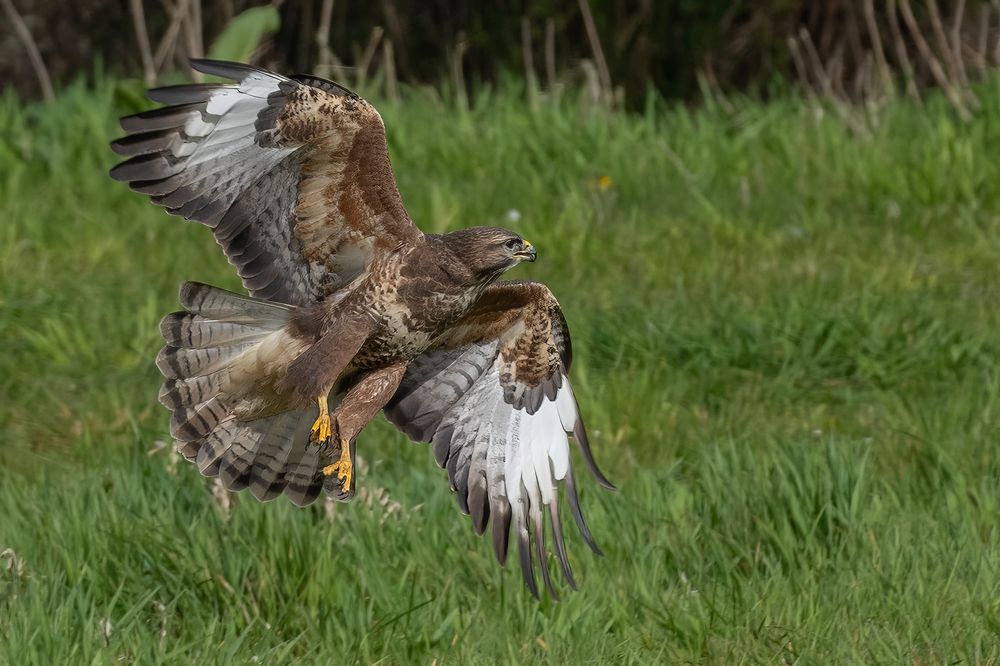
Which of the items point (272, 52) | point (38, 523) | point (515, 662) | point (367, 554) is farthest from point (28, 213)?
point (272, 52)

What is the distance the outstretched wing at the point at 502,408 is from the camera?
184 inches

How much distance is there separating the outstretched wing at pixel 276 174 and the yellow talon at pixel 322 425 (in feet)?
1.52

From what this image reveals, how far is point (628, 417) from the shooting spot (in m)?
5.87

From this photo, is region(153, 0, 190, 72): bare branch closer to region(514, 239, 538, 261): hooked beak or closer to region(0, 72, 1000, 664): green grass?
region(0, 72, 1000, 664): green grass

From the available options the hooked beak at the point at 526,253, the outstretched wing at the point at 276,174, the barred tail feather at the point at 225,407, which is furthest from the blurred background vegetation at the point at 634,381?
the hooked beak at the point at 526,253

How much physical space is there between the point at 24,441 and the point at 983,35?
21.0 ft

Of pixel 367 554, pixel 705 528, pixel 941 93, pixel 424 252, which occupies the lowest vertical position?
pixel 941 93

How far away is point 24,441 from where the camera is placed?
228 inches

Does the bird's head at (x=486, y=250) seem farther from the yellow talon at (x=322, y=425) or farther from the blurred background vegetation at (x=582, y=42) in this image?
the blurred background vegetation at (x=582, y=42)

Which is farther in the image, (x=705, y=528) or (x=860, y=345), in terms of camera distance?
(x=860, y=345)

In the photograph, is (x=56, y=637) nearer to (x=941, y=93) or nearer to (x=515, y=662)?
(x=515, y=662)

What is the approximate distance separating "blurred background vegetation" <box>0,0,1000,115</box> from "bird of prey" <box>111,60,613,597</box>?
448cm

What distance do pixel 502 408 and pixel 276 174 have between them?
1027 millimetres

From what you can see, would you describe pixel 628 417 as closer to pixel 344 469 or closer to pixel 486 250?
pixel 486 250
